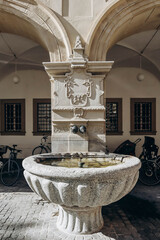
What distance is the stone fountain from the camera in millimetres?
2520

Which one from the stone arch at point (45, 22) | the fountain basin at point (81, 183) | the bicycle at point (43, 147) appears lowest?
the bicycle at point (43, 147)

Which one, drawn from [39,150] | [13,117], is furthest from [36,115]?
[39,150]

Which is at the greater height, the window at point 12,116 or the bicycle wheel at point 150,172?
the window at point 12,116

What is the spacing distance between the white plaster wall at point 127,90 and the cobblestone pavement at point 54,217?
179 inches

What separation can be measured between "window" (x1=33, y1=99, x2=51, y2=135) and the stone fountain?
5.12 meters

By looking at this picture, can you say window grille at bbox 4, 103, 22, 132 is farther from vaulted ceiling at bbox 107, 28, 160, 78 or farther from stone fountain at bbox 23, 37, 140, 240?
stone fountain at bbox 23, 37, 140, 240

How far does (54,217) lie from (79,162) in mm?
1367

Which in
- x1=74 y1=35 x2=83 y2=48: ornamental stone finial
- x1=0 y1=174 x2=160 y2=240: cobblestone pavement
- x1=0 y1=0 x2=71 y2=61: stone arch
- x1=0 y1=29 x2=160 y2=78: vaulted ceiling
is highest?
x1=0 y1=29 x2=160 y2=78: vaulted ceiling

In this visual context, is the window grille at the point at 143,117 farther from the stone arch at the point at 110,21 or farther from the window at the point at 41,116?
the stone arch at the point at 110,21

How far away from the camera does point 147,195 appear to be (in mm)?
4855

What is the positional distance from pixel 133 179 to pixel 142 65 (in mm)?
7591

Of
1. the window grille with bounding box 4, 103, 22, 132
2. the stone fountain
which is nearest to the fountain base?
the stone fountain

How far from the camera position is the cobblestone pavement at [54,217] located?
10.1 feet

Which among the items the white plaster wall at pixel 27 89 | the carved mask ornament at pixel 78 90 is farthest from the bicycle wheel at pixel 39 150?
the carved mask ornament at pixel 78 90
